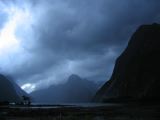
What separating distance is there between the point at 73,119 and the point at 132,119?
11.5 m

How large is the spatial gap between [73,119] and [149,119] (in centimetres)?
1460

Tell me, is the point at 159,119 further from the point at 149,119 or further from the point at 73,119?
the point at 73,119

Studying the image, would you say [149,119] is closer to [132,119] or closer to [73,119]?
[132,119]

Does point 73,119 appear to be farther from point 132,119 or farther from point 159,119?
point 159,119

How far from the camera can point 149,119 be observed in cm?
5550

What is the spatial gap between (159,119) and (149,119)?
1907 mm

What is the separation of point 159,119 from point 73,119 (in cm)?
1640

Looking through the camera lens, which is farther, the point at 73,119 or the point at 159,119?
the point at 73,119

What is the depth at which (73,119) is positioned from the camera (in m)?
58.6

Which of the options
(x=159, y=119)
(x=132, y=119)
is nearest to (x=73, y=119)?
(x=132, y=119)

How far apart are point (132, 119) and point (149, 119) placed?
316cm

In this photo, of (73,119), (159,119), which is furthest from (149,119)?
(73,119)

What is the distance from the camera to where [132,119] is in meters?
56.4
